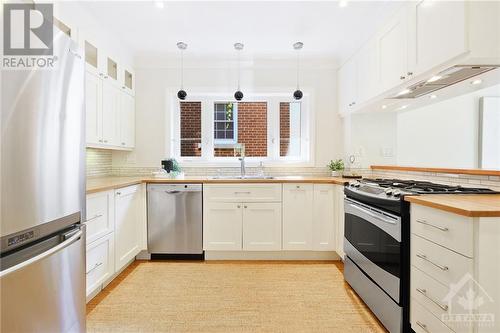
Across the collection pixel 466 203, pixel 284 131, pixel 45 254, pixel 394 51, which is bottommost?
pixel 45 254

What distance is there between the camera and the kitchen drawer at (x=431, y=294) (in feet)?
4.23

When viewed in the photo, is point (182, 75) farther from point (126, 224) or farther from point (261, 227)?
point (261, 227)

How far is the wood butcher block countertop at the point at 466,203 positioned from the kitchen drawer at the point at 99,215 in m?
2.13

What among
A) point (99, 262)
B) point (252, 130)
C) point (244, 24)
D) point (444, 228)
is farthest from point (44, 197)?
point (252, 130)

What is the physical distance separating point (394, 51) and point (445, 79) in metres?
0.48

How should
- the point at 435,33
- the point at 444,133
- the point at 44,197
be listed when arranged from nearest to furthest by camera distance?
the point at 44,197
the point at 435,33
the point at 444,133

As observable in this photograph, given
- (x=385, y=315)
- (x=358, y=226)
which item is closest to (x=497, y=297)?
(x=385, y=315)

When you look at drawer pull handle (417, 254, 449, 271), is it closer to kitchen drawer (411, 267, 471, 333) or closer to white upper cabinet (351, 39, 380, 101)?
kitchen drawer (411, 267, 471, 333)

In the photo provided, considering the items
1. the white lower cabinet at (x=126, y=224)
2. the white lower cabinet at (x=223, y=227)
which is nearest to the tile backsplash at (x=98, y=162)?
the white lower cabinet at (x=126, y=224)

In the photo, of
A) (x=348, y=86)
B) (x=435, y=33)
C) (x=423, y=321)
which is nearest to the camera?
(x=423, y=321)

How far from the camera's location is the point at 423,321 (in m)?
1.46

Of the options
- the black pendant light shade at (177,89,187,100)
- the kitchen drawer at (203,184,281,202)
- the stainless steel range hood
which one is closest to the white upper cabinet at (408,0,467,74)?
the stainless steel range hood

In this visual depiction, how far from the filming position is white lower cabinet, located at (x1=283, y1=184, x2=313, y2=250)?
116 inches

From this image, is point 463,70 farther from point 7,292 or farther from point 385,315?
point 7,292
